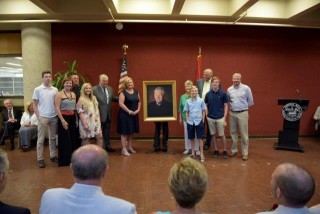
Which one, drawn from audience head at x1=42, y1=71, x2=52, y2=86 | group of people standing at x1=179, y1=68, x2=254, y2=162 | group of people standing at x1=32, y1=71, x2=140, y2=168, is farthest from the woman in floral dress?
group of people standing at x1=179, y1=68, x2=254, y2=162

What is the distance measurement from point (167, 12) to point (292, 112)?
11.0 ft

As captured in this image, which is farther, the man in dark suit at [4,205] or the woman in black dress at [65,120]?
the woman in black dress at [65,120]

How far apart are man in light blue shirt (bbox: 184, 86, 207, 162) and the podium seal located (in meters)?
1.99

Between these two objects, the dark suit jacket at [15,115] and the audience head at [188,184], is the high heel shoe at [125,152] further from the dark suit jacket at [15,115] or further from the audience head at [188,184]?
the audience head at [188,184]

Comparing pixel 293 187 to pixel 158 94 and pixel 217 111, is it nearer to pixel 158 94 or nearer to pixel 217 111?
pixel 217 111

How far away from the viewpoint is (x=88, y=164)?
158 centimetres

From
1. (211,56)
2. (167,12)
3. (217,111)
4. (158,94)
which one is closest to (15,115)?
(158,94)

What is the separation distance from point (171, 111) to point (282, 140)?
246 cm

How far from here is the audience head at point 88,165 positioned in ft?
5.14

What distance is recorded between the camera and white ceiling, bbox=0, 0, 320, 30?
6422 millimetres

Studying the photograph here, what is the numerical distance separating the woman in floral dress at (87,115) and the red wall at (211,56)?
90.7 inches

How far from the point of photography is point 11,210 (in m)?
1.45

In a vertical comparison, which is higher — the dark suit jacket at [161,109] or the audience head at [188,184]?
the dark suit jacket at [161,109]

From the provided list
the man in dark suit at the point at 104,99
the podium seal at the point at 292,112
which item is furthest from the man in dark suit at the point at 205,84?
the man in dark suit at the point at 104,99
